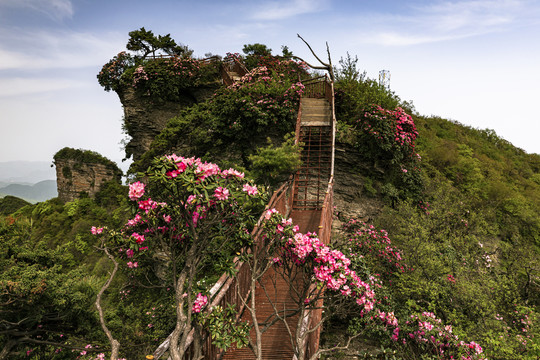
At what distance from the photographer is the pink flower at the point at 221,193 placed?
3.16m

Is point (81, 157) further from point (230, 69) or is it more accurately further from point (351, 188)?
point (351, 188)

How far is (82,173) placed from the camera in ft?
72.6

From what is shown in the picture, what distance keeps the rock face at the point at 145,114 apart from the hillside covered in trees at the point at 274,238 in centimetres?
22

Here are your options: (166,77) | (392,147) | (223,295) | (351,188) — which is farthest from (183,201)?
(166,77)

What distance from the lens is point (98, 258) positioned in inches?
702

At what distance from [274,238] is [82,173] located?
2438 cm

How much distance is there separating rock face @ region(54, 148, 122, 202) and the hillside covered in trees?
18.5 ft

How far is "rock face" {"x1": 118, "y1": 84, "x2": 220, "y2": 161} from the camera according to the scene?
1639 centimetres

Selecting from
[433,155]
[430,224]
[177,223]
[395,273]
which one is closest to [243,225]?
[177,223]

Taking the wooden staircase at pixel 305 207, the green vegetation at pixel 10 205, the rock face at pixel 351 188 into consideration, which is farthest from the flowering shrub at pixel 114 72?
the green vegetation at pixel 10 205

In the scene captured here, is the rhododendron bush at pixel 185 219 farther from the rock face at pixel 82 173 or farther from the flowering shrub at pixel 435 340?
the rock face at pixel 82 173

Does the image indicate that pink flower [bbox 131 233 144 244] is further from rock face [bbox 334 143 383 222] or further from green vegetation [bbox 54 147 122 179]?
green vegetation [bbox 54 147 122 179]

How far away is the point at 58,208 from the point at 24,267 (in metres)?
18.6

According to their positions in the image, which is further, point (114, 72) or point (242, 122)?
point (114, 72)
